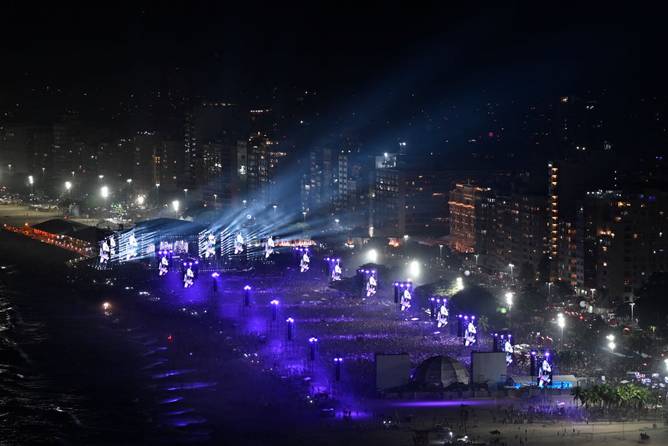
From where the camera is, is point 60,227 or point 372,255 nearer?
point 372,255

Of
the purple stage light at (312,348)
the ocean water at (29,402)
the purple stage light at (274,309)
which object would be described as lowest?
the ocean water at (29,402)

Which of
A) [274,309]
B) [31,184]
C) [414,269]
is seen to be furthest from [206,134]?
[274,309]

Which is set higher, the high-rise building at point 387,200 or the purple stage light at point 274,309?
the high-rise building at point 387,200

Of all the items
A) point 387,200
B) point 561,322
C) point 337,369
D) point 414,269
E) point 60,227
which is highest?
point 387,200

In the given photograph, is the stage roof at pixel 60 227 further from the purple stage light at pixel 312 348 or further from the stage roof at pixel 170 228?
the purple stage light at pixel 312 348

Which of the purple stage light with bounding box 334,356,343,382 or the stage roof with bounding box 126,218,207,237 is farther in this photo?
the stage roof with bounding box 126,218,207,237

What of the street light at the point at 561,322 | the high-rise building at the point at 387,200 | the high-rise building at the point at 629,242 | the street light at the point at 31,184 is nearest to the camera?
the street light at the point at 561,322

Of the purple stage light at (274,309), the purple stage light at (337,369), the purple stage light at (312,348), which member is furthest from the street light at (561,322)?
the purple stage light at (274,309)

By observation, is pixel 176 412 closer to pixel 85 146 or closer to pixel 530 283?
pixel 530 283

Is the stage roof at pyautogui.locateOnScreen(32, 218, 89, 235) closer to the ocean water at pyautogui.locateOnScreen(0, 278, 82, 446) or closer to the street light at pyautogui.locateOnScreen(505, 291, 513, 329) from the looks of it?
the ocean water at pyautogui.locateOnScreen(0, 278, 82, 446)

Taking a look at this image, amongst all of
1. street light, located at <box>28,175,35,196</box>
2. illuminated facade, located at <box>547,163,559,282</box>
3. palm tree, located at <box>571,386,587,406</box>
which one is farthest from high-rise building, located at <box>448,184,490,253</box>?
street light, located at <box>28,175,35,196</box>

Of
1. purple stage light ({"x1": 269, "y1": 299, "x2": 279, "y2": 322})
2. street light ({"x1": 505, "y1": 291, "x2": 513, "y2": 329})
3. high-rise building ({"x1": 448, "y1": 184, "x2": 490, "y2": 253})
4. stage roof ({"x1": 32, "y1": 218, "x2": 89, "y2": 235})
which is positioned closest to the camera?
street light ({"x1": 505, "y1": 291, "x2": 513, "y2": 329})

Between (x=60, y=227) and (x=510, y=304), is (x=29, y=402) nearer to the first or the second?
(x=510, y=304)

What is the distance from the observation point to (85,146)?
110 meters
